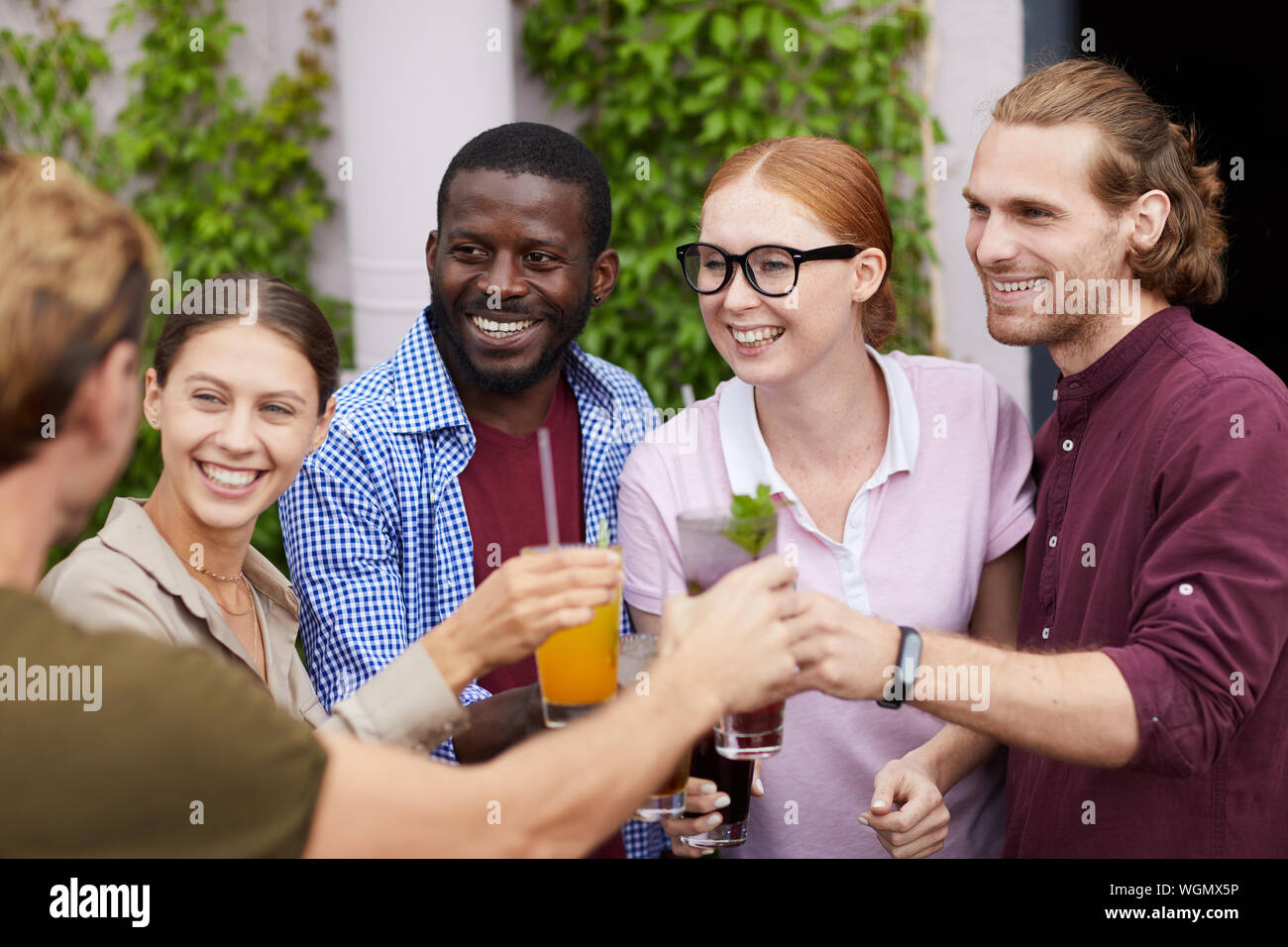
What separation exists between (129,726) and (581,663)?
69 cm

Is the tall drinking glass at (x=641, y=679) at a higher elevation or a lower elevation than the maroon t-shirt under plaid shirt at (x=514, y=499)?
lower

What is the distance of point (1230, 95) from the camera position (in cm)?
407

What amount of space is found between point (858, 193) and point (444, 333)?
930 mm

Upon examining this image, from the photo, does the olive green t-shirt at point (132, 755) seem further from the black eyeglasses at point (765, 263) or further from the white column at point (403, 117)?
the white column at point (403, 117)

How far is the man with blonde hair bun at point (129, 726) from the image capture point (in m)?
1.24

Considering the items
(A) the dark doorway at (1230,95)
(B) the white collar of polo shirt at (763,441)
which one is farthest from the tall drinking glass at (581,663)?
(A) the dark doorway at (1230,95)

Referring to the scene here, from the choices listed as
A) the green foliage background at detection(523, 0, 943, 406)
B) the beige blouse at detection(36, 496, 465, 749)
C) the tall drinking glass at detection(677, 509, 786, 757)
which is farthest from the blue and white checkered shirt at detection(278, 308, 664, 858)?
the green foliage background at detection(523, 0, 943, 406)

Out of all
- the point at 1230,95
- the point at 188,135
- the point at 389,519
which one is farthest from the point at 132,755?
the point at 188,135

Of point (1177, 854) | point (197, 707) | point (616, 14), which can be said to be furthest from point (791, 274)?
point (616, 14)

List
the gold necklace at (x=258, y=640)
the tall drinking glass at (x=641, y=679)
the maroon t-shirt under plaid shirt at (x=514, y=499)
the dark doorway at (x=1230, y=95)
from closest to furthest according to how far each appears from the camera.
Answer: the tall drinking glass at (x=641, y=679) → the gold necklace at (x=258, y=640) → the maroon t-shirt under plaid shirt at (x=514, y=499) → the dark doorway at (x=1230, y=95)

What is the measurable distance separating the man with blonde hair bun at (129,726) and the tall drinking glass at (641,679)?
390mm

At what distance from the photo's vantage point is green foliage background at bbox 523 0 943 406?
4.61 meters

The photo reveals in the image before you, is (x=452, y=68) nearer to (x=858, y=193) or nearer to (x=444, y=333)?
(x=444, y=333)

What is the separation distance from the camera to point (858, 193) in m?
2.39
